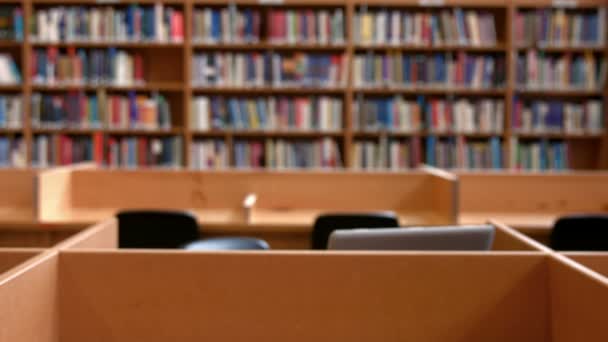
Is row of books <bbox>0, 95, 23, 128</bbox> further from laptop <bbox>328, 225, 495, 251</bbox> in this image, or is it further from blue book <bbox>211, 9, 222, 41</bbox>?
laptop <bbox>328, 225, 495, 251</bbox>

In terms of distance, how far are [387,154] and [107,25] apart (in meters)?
2.44

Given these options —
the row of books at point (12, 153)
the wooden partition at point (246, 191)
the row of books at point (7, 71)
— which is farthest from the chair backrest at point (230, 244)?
the row of books at point (7, 71)

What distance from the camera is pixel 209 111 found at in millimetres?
5613

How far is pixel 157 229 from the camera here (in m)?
3.19

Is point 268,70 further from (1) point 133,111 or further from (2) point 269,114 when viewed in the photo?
(1) point 133,111

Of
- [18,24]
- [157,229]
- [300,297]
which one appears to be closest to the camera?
[300,297]

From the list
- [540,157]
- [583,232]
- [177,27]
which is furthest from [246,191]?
[540,157]

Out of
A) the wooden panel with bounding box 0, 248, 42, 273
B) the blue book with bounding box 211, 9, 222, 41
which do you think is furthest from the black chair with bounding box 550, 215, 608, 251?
the blue book with bounding box 211, 9, 222, 41

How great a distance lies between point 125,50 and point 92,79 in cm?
38

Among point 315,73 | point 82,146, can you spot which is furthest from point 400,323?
point 82,146

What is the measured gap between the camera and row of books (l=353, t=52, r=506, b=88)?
556cm

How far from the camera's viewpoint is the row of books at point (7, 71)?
556 centimetres

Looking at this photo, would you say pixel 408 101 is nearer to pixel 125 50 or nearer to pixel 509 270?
pixel 125 50

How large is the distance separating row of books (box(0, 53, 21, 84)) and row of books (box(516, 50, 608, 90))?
4.00m
